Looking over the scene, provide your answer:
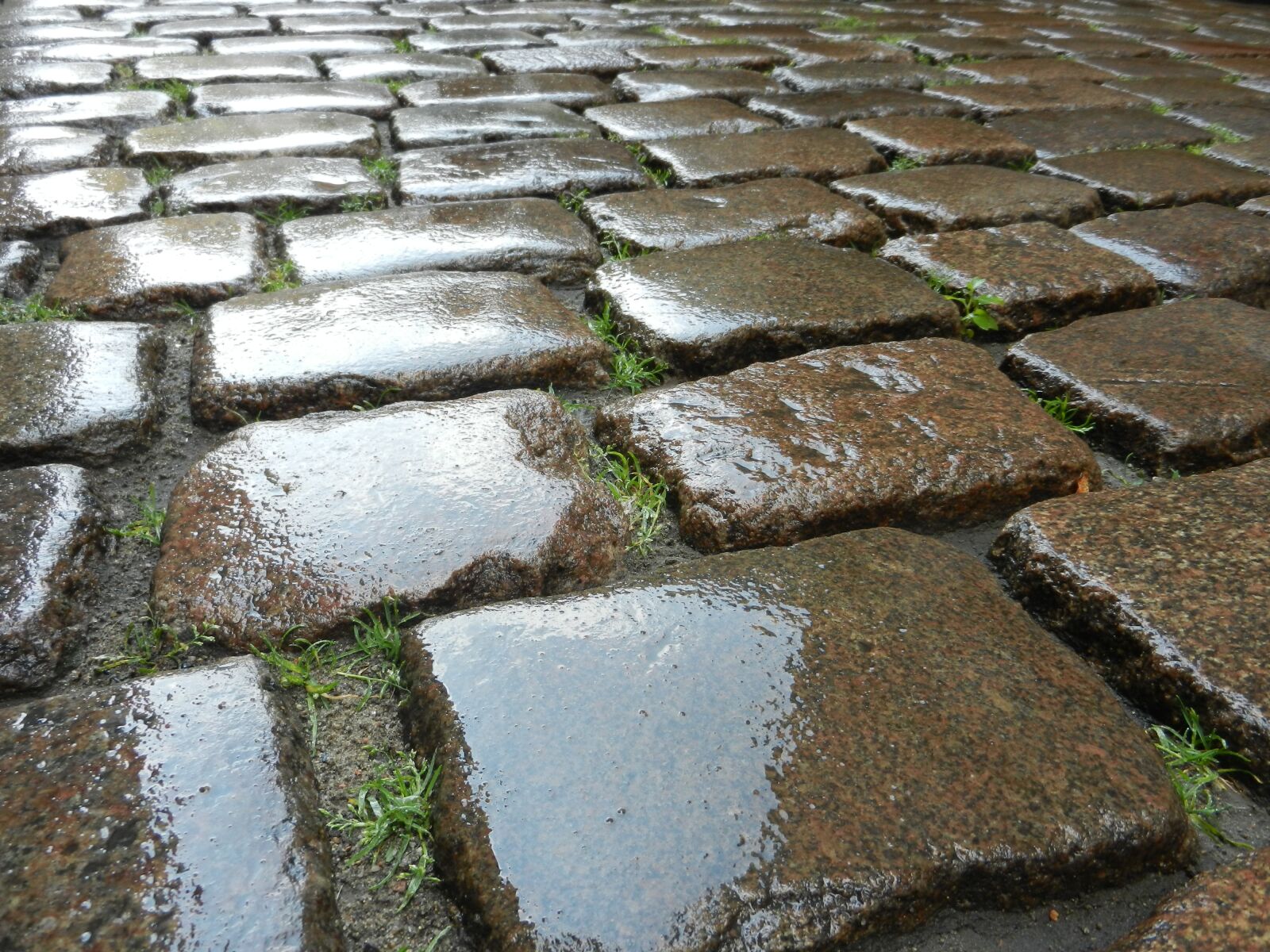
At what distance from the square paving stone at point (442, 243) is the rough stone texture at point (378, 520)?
0.54 meters

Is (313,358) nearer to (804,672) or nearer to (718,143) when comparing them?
(804,672)

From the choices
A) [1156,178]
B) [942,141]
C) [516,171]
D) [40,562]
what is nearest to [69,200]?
[516,171]

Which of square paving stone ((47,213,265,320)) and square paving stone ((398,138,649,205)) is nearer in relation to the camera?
square paving stone ((47,213,265,320))

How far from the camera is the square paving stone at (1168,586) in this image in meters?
0.97

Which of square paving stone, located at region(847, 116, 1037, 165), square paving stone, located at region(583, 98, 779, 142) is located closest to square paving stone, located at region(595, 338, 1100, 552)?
square paving stone, located at region(847, 116, 1037, 165)

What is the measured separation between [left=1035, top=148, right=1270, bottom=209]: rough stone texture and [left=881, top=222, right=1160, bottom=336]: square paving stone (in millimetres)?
423

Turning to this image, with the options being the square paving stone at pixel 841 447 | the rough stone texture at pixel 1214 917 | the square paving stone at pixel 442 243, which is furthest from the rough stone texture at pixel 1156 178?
the rough stone texture at pixel 1214 917

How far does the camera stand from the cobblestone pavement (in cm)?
79

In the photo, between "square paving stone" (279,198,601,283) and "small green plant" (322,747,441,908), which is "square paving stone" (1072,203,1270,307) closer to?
"square paving stone" (279,198,601,283)

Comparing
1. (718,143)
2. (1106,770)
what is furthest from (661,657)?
(718,143)

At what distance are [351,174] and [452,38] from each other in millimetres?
1829

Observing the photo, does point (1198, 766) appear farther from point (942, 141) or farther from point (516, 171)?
point (942, 141)

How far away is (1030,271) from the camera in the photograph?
5.82 feet

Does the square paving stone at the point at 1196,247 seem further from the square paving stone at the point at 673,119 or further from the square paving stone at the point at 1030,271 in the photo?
the square paving stone at the point at 673,119
